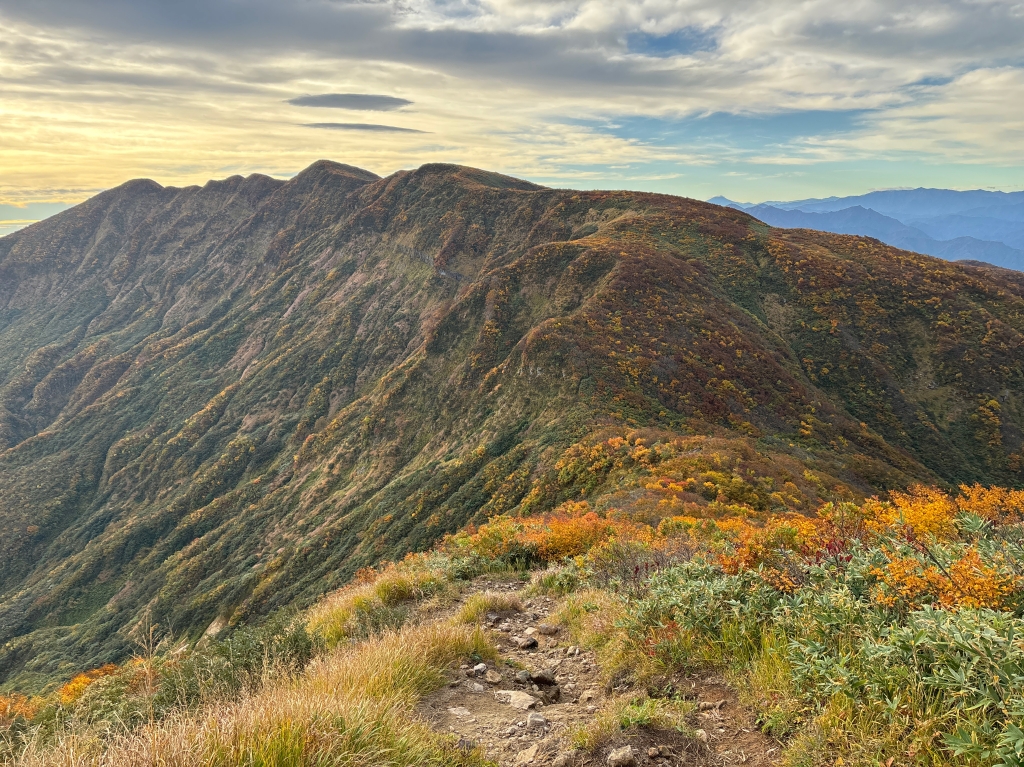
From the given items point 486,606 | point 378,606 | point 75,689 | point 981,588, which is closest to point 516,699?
point 486,606

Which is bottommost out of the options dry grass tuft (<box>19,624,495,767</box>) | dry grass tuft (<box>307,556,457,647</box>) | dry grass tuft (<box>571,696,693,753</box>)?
dry grass tuft (<box>307,556,457,647</box>)

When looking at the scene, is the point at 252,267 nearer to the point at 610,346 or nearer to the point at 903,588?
the point at 610,346

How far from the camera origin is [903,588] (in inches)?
164

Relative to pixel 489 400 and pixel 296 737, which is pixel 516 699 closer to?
pixel 296 737

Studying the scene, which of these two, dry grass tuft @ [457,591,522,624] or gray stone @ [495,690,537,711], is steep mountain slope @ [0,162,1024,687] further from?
gray stone @ [495,690,537,711]

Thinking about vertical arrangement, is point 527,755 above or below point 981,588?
below

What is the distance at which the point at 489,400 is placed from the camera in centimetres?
5009

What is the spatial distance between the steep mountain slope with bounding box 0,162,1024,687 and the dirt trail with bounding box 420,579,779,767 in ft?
51.4

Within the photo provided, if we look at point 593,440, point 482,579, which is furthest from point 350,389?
point 482,579

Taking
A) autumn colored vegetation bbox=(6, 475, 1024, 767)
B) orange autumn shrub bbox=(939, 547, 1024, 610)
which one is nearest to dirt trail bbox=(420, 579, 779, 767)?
autumn colored vegetation bbox=(6, 475, 1024, 767)

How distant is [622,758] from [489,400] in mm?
46137

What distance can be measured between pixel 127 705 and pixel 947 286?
7609 cm

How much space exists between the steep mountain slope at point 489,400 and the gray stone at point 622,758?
59.0ft

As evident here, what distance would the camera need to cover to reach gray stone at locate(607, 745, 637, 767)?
13.4ft
